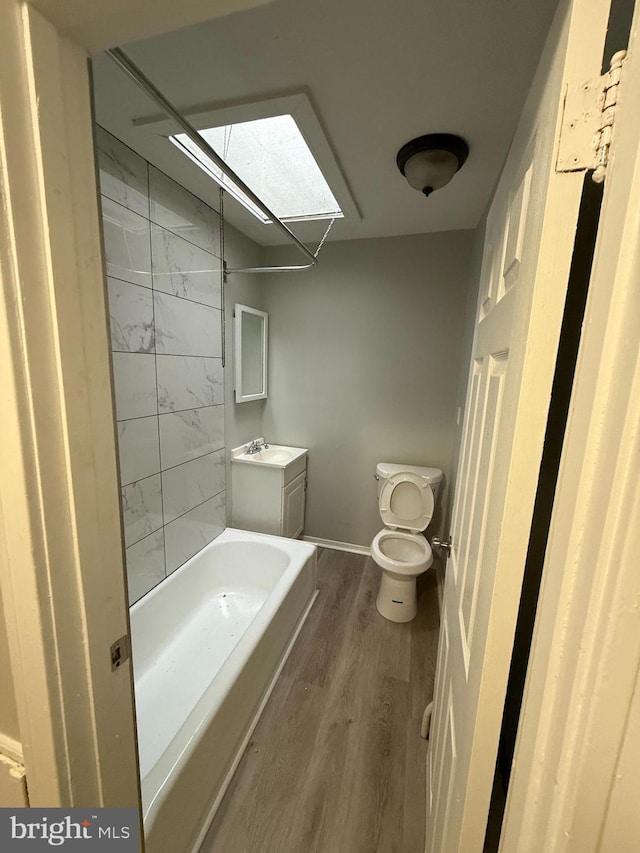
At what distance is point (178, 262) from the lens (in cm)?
179

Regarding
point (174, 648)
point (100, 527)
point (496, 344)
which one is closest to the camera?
point (100, 527)

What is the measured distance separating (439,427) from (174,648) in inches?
83.7

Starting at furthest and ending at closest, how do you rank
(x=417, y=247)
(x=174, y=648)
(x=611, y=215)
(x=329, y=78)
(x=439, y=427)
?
(x=439, y=427), (x=417, y=247), (x=174, y=648), (x=329, y=78), (x=611, y=215)

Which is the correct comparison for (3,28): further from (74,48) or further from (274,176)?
(274,176)

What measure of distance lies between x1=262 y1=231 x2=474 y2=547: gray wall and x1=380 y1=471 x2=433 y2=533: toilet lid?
30 centimetres

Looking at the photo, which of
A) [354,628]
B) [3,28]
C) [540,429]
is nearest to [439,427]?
[354,628]

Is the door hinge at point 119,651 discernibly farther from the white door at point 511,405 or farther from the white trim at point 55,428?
the white door at point 511,405

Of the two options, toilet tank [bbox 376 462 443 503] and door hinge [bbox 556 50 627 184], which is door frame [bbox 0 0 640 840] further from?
toilet tank [bbox 376 462 443 503]

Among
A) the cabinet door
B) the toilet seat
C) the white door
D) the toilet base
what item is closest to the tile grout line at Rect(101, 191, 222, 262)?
A: the white door

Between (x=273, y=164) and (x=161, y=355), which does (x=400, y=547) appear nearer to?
(x=161, y=355)

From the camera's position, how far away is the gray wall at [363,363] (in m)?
2.37

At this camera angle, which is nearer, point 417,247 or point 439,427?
point 417,247

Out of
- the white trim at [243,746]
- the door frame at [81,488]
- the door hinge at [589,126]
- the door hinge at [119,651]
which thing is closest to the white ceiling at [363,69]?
the door frame at [81,488]

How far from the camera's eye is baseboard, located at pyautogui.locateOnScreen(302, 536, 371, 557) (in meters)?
2.82
